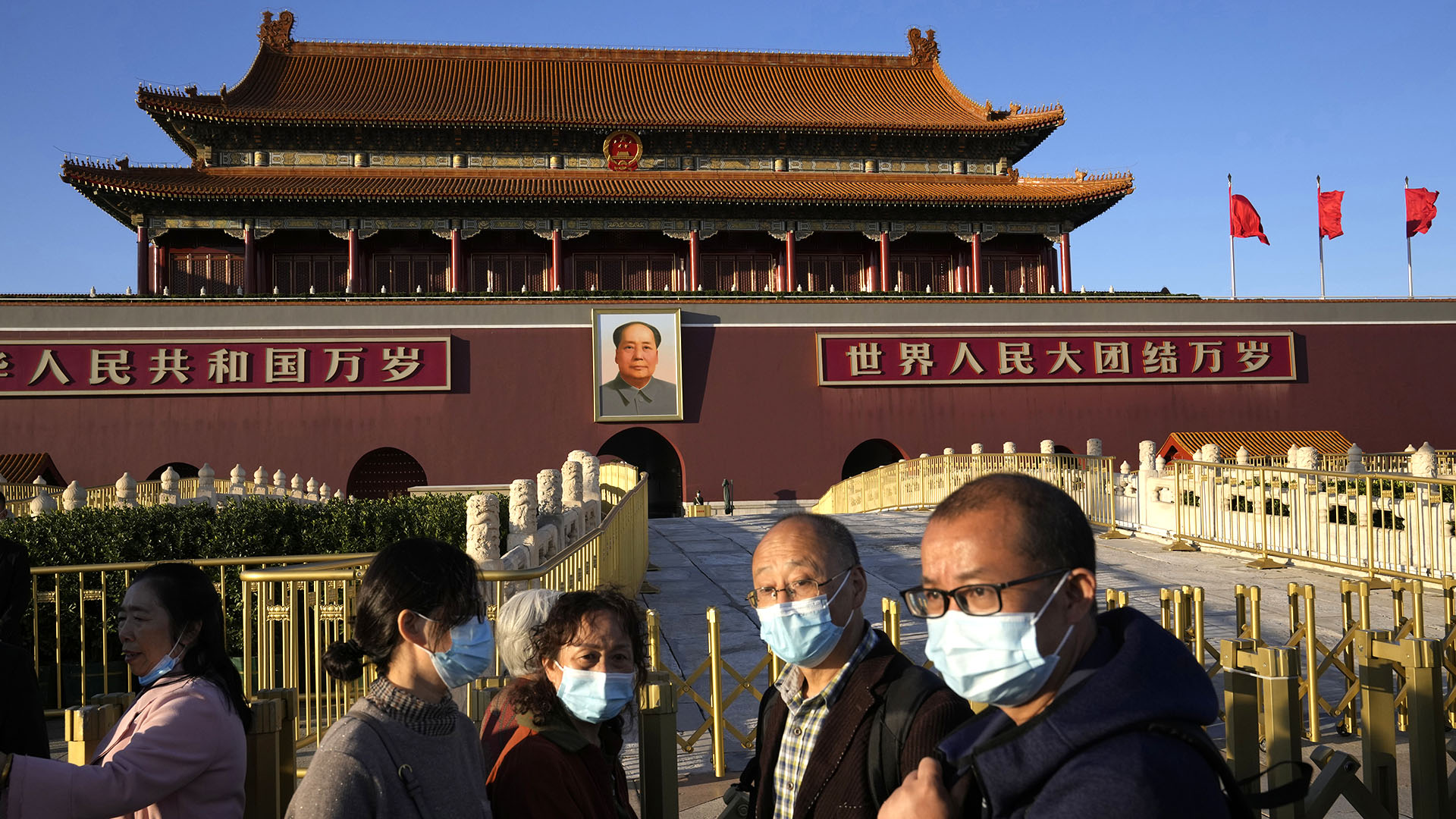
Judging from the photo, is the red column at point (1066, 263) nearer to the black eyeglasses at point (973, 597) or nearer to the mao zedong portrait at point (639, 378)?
the mao zedong portrait at point (639, 378)

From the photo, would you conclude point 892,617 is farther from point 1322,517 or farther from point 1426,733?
point 1322,517

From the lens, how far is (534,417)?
71.4 ft

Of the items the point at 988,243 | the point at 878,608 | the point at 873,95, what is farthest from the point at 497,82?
the point at 878,608

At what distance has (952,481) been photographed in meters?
17.0

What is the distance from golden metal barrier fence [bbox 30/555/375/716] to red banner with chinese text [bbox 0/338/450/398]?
13524 millimetres

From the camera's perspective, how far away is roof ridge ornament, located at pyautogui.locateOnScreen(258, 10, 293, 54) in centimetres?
2728

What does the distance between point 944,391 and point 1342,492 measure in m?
12.0

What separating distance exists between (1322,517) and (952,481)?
7.10 meters

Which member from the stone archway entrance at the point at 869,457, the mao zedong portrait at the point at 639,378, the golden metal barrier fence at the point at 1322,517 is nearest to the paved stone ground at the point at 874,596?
the golden metal barrier fence at the point at 1322,517

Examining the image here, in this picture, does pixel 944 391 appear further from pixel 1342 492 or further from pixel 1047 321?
pixel 1342 492

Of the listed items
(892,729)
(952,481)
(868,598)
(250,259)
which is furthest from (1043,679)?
(250,259)

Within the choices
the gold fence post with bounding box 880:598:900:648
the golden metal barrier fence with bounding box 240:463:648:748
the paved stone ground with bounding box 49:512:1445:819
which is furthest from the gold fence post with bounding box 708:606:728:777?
the gold fence post with bounding box 880:598:900:648

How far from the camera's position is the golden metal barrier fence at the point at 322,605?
494cm

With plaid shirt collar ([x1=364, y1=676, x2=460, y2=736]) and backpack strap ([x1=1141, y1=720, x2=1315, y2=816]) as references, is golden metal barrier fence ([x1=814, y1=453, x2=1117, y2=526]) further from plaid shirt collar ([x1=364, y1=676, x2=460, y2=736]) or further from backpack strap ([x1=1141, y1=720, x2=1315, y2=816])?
backpack strap ([x1=1141, y1=720, x2=1315, y2=816])
